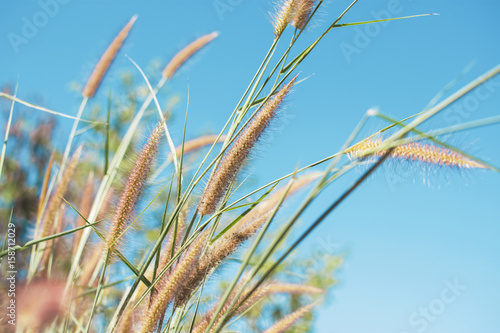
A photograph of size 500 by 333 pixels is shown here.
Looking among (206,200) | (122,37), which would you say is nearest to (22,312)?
(206,200)

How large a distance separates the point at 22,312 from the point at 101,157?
232 inches

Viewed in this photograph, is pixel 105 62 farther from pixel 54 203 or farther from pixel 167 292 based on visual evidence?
pixel 167 292

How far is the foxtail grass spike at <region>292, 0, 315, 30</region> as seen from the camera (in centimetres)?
125

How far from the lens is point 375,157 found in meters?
0.89

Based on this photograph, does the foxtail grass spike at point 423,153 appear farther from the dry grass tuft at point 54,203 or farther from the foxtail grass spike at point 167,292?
the dry grass tuft at point 54,203

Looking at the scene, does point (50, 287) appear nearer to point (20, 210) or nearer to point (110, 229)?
point (110, 229)

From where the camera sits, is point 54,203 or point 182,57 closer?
point 54,203

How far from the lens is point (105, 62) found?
178 centimetres

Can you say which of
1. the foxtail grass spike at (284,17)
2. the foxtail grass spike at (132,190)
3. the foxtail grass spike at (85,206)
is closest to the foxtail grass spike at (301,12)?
the foxtail grass spike at (284,17)

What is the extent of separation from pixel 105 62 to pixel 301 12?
3.17ft

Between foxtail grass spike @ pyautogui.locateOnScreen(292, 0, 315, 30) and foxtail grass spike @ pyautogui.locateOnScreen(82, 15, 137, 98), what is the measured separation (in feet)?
2.91

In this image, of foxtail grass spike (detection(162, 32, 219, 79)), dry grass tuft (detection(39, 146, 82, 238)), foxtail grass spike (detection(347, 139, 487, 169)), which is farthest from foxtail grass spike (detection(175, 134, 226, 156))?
foxtail grass spike (detection(347, 139, 487, 169))

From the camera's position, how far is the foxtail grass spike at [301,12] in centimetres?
125

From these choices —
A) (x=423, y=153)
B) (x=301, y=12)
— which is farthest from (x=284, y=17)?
(x=423, y=153)
